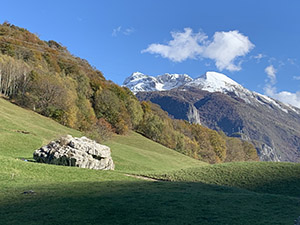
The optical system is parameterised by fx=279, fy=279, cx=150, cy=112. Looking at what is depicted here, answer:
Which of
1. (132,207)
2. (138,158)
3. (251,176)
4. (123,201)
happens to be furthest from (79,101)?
(132,207)

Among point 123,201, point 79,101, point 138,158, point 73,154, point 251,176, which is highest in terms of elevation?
point 79,101

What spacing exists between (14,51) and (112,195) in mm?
98328

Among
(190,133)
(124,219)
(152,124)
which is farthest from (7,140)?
(190,133)

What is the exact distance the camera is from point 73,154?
3803 centimetres

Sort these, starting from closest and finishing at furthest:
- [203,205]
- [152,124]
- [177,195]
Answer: [203,205] → [177,195] → [152,124]

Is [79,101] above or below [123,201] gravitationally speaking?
above

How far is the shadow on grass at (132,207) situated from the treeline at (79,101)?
146 ft

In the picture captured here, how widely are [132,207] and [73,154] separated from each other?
68.8 ft

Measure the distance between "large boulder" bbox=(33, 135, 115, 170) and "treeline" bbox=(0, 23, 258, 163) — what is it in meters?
26.6

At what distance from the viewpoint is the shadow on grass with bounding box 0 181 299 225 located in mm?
16344

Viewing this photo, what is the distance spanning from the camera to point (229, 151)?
163 m

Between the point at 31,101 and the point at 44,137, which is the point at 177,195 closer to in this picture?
the point at 44,137

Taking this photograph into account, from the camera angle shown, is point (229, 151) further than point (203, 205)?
Yes

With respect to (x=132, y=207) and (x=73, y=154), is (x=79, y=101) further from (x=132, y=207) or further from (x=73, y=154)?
(x=132, y=207)
